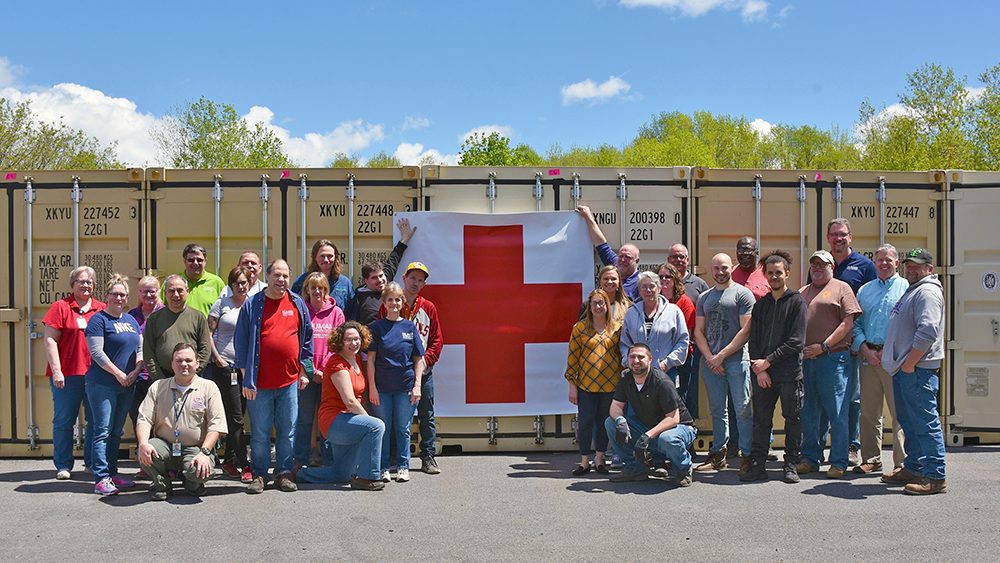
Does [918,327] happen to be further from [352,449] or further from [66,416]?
[66,416]

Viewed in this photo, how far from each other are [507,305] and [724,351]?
196cm

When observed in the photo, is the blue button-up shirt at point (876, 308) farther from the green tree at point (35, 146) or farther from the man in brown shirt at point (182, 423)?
the green tree at point (35, 146)

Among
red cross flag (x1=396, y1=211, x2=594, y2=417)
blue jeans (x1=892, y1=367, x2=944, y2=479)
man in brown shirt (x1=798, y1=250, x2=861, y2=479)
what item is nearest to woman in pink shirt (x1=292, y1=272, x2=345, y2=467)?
red cross flag (x1=396, y1=211, x2=594, y2=417)

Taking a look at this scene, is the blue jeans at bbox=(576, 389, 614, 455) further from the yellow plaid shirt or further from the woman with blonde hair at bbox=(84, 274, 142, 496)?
the woman with blonde hair at bbox=(84, 274, 142, 496)

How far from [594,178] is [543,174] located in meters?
0.47

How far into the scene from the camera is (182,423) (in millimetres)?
5562

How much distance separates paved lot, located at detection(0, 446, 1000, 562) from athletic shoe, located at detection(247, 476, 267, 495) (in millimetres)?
69

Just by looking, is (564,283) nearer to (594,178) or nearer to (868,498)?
(594,178)

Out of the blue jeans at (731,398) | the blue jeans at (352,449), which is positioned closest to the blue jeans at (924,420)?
the blue jeans at (731,398)

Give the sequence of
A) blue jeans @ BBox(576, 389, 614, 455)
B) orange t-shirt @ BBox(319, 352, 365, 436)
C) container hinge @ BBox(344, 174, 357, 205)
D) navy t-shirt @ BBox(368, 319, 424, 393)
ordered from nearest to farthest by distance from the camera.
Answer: orange t-shirt @ BBox(319, 352, 365, 436) → navy t-shirt @ BBox(368, 319, 424, 393) → blue jeans @ BBox(576, 389, 614, 455) → container hinge @ BBox(344, 174, 357, 205)

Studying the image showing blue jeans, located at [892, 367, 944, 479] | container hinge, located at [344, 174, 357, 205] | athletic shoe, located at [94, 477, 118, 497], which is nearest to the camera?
blue jeans, located at [892, 367, 944, 479]

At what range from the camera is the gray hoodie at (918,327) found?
18.1ft

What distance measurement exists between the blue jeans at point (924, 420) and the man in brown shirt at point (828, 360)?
0.50 meters

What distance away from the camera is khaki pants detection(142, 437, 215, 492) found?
547 cm
